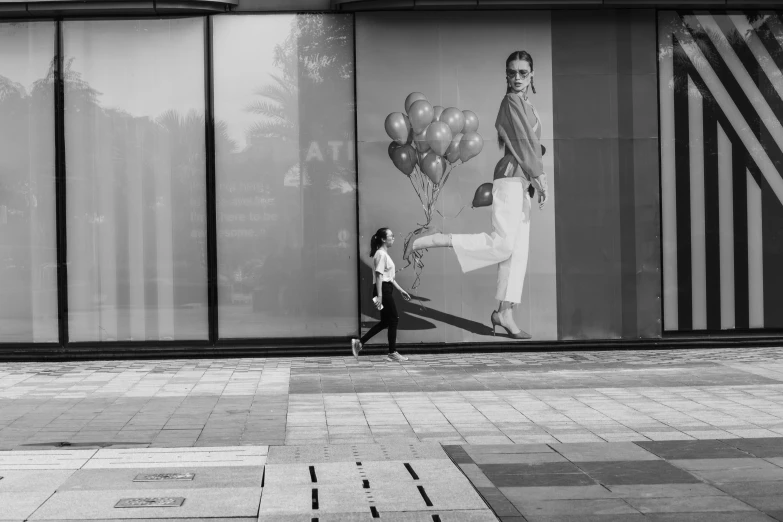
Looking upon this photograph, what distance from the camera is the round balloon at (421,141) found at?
15148 mm

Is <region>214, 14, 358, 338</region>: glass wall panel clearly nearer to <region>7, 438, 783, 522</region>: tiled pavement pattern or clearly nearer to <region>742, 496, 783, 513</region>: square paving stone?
<region>7, 438, 783, 522</region>: tiled pavement pattern

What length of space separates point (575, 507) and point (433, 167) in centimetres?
969

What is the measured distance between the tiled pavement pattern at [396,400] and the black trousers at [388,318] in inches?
15.2

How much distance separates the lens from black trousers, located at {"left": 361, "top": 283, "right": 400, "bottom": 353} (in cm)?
1418

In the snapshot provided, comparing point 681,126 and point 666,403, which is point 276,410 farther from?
point 681,126

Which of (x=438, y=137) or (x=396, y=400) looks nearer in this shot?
(x=396, y=400)

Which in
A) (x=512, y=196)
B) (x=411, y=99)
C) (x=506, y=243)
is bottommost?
(x=506, y=243)

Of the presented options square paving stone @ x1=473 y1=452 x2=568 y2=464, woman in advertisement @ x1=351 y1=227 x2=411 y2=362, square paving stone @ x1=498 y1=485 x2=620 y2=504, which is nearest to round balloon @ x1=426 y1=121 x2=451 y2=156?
woman in advertisement @ x1=351 y1=227 x2=411 y2=362

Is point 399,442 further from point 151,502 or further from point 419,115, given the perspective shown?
point 419,115

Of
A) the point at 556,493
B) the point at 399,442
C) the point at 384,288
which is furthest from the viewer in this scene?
the point at 384,288

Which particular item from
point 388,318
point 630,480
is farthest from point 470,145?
point 630,480

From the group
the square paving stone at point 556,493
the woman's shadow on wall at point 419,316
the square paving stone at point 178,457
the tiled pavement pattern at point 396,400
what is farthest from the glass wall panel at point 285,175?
the square paving stone at point 556,493

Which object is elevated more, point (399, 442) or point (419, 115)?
point (419, 115)

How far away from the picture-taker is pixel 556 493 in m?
6.30
